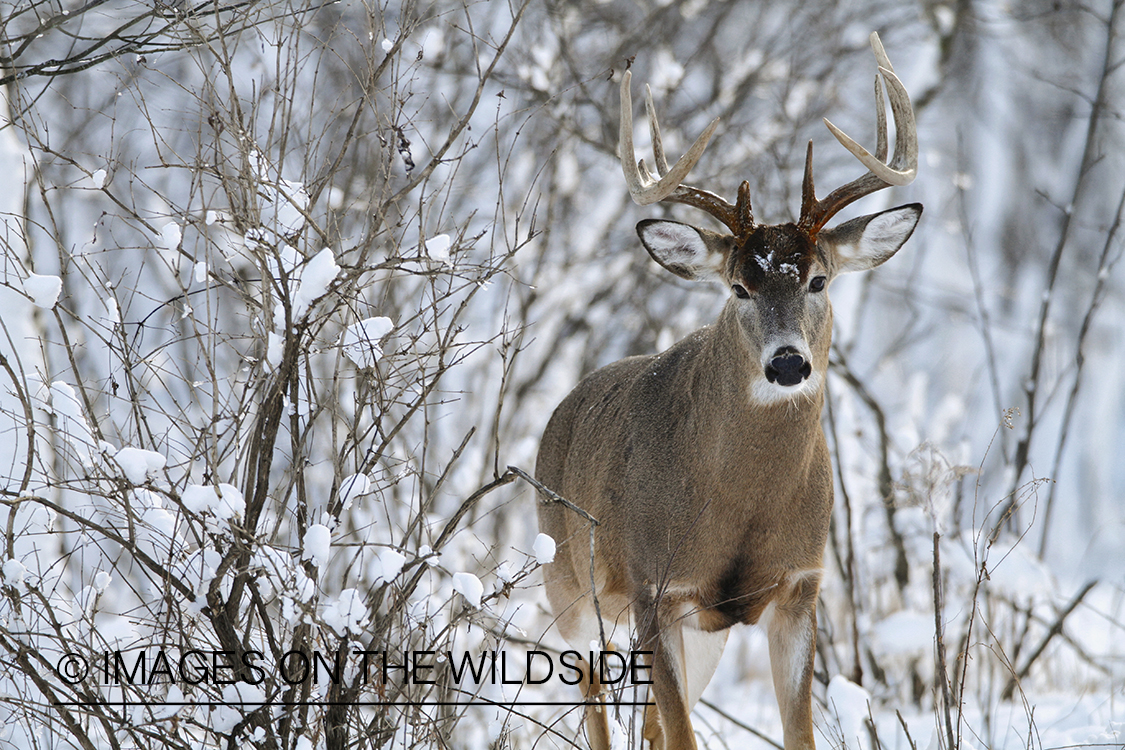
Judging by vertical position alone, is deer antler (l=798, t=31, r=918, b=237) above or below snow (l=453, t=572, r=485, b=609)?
above

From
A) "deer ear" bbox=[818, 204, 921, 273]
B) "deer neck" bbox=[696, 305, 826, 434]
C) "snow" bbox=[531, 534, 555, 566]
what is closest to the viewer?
"snow" bbox=[531, 534, 555, 566]

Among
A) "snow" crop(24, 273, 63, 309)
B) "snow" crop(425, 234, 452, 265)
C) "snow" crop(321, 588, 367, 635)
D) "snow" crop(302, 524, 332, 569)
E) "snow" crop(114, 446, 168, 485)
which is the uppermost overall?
"snow" crop(425, 234, 452, 265)

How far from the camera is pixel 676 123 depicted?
36.5 feet

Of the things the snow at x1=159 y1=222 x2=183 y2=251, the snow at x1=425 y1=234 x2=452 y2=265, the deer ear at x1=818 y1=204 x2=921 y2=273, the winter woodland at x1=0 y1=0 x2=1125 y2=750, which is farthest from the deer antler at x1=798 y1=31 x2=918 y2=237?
the snow at x1=159 y1=222 x2=183 y2=251

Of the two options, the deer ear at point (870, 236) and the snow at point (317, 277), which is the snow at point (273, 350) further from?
the deer ear at point (870, 236)

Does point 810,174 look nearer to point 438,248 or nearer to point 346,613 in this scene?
point 438,248

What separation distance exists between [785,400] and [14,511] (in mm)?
2672

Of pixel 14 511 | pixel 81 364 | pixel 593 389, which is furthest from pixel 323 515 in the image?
pixel 81 364

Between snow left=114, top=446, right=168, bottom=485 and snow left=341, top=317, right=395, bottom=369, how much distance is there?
2.07ft

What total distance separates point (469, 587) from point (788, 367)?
1507mm

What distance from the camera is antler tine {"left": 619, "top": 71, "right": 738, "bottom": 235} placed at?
410 centimetres

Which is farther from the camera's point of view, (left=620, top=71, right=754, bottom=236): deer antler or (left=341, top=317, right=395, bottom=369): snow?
(left=620, top=71, right=754, bottom=236): deer antler

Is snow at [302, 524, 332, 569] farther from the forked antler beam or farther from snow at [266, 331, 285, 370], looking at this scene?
the forked antler beam

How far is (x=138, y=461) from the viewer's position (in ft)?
9.81
